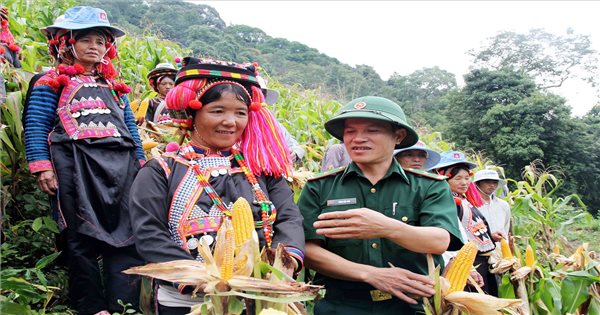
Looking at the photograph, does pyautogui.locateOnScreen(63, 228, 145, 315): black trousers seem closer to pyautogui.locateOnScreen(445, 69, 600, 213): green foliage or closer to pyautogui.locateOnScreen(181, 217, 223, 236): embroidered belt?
pyautogui.locateOnScreen(181, 217, 223, 236): embroidered belt

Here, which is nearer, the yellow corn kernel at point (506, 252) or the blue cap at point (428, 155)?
the yellow corn kernel at point (506, 252)

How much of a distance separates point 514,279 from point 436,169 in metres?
1.55

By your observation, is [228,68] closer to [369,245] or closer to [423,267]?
[369,245]

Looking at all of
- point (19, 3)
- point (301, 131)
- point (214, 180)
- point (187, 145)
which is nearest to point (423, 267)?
point (214, 180)

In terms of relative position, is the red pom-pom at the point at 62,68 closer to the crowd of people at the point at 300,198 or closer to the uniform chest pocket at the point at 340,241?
the crowd of people at the point at 300,198

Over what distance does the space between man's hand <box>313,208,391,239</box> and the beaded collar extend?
26 centimetres

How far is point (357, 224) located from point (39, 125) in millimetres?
1946

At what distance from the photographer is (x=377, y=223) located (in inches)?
68.9

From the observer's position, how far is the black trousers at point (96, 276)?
2680 millimetres

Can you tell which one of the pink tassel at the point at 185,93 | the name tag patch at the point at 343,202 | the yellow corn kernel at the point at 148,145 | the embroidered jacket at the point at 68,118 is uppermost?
the pink tassel at the point at 185,93

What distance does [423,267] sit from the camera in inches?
76.9

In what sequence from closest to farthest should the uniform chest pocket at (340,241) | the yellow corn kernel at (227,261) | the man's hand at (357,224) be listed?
the yellow corn kernel at (227,261) < the man's hand at (357,224) < the uniform chest pocket at (340,241)

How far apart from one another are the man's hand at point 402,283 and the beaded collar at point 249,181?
433 mm

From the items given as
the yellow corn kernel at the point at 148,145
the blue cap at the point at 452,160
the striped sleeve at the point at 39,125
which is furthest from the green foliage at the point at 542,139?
the striped sleeve at the point at 39,125
